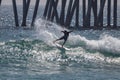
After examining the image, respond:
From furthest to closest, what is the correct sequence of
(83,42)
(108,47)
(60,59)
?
(83,42) → (108,47) → (60,59)

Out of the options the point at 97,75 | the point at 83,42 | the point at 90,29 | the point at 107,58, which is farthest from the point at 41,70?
the point at 90,29

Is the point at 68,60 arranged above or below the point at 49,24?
above

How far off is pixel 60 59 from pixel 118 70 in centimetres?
369

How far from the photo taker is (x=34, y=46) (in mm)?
23875

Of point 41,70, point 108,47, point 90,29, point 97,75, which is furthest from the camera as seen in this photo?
point 90,29

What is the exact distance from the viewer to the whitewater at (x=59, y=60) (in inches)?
624

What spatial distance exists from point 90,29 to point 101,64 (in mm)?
20714

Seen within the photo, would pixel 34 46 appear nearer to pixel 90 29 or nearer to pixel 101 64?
pixel 101 64

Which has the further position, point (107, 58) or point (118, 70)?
point (107, 58)

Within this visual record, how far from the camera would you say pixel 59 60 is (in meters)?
19.9

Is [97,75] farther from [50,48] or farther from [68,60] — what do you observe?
[50,48]

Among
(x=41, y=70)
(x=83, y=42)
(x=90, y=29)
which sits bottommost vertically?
(x=90, y=29)

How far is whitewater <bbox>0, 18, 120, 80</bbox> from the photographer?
1585 centimetres

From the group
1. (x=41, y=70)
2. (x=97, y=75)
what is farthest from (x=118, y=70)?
(x=41, y=70)
